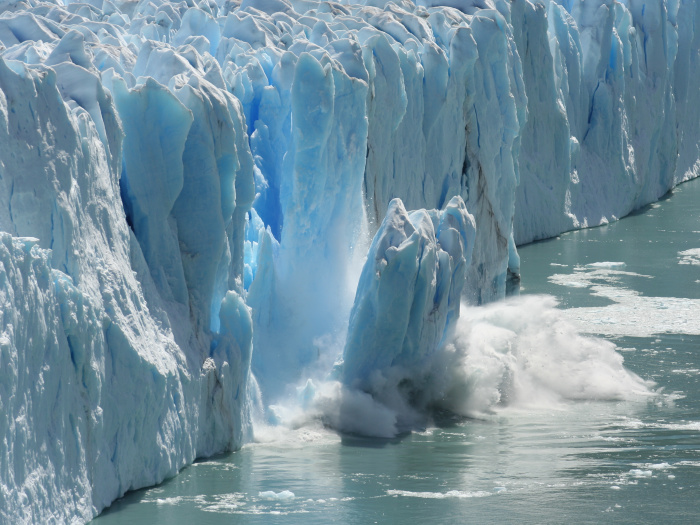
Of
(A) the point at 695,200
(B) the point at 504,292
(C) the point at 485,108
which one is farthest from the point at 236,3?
(A) the point at 695,200

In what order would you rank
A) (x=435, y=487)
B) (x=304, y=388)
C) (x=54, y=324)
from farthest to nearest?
1. (x=304, y=388)
2. (x=435, y=487)
3. (x=54, y=324)

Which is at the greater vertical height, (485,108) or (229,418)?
(485,108)

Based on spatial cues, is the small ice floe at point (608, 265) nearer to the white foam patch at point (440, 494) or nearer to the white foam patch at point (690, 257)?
the white foam patch at point (690, 257)

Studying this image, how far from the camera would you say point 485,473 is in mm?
9258

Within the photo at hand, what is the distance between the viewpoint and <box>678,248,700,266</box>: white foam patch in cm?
1962

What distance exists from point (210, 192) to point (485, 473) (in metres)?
3.01

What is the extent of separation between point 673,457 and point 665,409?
5.39 ft

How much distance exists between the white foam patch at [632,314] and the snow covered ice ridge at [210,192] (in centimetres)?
141

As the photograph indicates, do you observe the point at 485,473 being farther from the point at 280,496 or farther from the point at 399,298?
the point at 399,298

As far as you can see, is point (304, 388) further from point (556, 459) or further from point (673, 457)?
point (673, 457)

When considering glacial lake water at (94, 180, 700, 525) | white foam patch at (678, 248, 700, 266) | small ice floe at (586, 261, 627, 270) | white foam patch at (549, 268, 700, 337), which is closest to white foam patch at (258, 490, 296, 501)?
glacial lake water at (94, 180, 700, 525)

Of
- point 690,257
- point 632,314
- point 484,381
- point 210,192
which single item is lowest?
point 484,381

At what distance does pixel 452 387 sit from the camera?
11.4m

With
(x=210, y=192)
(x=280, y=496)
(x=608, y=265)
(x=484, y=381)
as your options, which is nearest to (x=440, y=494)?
(x=280, y=496)
